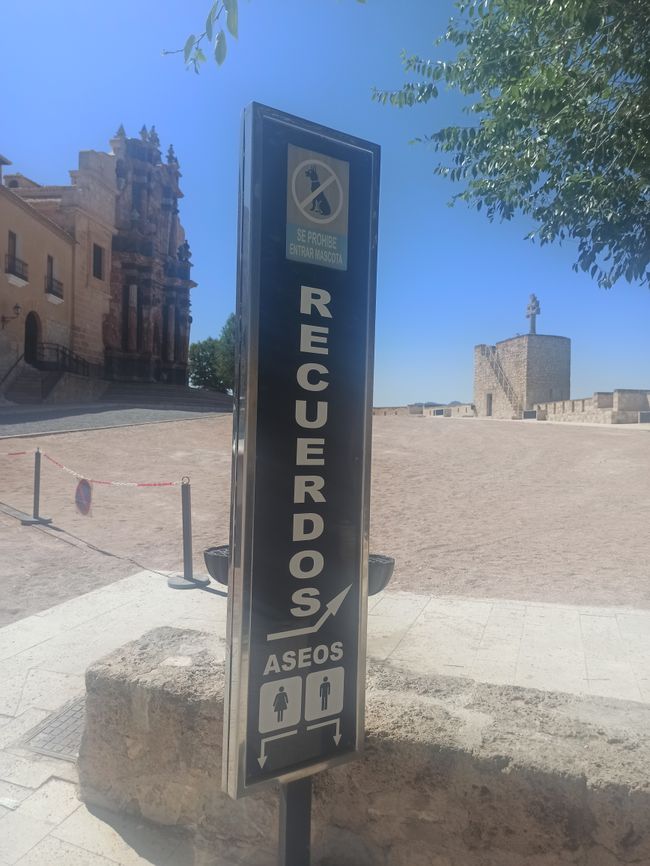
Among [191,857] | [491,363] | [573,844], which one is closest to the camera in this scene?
[573,844]

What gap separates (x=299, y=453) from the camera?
6.37 ft

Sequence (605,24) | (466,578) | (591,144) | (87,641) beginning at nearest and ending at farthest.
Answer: (605,24) → (591,144) → (87,641) → (466,578)

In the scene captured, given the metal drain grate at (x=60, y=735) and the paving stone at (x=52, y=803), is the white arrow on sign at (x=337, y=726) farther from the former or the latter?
the metal drain grate at (x=60, y=735)

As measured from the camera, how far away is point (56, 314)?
33344 mm

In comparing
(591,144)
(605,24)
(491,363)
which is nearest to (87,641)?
(591,144)

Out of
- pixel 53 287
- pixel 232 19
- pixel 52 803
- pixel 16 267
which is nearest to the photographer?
pixel 232 19

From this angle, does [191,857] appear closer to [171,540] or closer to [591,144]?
[591,144]

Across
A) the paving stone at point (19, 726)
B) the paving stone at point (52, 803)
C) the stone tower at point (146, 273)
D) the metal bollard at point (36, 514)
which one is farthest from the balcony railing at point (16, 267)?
the paving stone at point (52, 803)

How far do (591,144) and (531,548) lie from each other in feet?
17.1

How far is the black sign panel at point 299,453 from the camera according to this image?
1869 mm

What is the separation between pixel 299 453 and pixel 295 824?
1.19m

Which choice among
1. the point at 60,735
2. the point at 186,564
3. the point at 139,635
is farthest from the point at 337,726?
the point at 186,564

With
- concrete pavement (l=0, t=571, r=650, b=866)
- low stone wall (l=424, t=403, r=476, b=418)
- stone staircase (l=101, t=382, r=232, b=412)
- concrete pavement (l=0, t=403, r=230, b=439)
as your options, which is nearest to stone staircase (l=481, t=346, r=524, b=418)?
low stone wall (l=424, t=403, r=476, b=418)

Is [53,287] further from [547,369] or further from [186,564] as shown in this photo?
[547,369]
